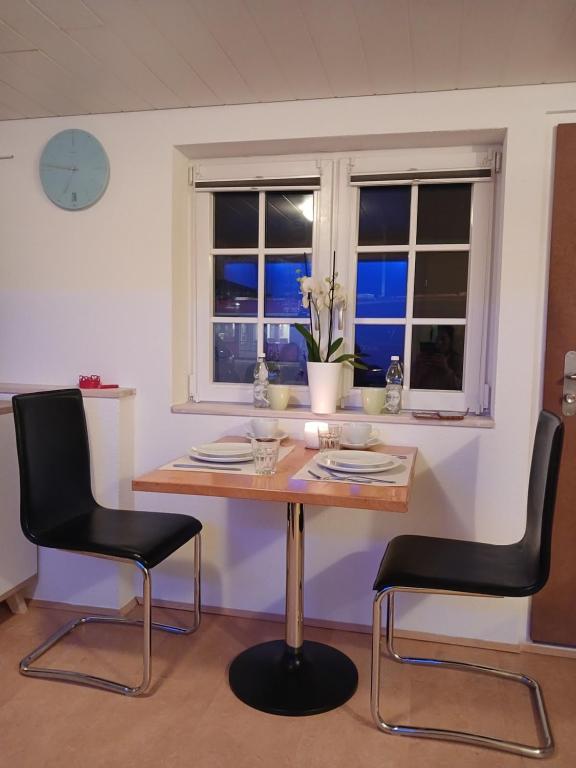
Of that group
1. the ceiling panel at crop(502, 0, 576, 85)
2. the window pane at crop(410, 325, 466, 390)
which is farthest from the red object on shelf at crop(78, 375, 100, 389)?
the ceiling panel at crop(502, 0, 576, 85)

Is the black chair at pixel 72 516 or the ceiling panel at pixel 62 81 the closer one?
the black chair at pixel 72 516

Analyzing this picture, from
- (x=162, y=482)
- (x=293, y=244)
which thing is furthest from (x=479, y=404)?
(x=162, y=482)

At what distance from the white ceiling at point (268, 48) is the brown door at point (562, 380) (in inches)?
14.8

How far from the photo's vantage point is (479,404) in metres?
2.34

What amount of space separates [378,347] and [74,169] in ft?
4.78

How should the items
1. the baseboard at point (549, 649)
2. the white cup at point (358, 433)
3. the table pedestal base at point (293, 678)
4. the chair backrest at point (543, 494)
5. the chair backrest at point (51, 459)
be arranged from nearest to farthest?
1. the chair backrest at point (543, 494)
2. the table pedestal base at point (293, 678)
3. the chair backrest at point (51, 459)
4. the white cup at point (358, 433)
5. the baseboard at point (549, 649)

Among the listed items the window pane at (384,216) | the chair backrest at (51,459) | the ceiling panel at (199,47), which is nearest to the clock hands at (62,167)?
the ceiling panel at (199,47)

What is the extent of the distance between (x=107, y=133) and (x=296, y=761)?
7.65 feet

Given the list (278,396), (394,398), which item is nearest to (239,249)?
(278,396)

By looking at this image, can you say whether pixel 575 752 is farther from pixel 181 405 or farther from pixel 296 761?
pixel 181 405

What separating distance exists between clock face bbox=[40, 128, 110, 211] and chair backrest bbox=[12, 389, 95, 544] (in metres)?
0.85

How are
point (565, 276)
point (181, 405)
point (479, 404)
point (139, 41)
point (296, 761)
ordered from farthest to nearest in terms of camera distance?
point (181, 405)
point (479, 404)
point (565, 276)
point (139, 41)
point (296, 761)

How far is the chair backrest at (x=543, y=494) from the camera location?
1599mm

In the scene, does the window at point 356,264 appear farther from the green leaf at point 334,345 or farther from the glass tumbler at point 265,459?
the glass tumbler at point 265,459
